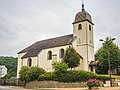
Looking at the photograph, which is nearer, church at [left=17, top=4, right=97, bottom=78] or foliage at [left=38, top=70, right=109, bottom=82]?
foliage at [left=38, top=70, right=109, bottom=82]

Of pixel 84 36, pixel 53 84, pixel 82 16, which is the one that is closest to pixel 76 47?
pixel 84 36

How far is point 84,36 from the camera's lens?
1678 inches

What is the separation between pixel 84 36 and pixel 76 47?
3.08 metres

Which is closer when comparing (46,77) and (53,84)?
(53,84)

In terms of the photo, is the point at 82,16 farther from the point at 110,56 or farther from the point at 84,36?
the point at 110,56

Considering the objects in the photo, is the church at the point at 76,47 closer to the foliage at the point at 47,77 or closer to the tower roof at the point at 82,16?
the tower roof at the point at 82,16

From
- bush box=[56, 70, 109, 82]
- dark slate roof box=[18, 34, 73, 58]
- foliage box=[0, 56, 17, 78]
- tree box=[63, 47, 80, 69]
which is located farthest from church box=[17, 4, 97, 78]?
foliage box=[0, 56, 17, 78]

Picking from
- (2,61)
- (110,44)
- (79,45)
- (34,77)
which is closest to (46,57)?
(79,45)

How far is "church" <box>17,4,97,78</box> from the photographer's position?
41.8 metres

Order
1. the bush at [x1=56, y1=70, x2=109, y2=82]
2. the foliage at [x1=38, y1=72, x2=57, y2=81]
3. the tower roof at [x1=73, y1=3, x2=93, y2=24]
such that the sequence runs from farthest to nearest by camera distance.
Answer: the tower roof at [x1=73, y1=3, x2=93, y2=24]
the foliage at [x1=38, y1=72, x2=57, y2=81]
the bush at [x1=56, y1=70, x2=109, y2=82]

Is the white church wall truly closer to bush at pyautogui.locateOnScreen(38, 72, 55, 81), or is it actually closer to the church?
the church

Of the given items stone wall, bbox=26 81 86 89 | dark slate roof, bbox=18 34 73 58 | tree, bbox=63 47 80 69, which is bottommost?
stone wall, bbox=26 81 86 89

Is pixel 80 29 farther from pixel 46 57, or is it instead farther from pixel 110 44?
pixel 46 57

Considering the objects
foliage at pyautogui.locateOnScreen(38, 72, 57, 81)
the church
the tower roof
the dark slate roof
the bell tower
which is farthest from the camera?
the dark slate roof
